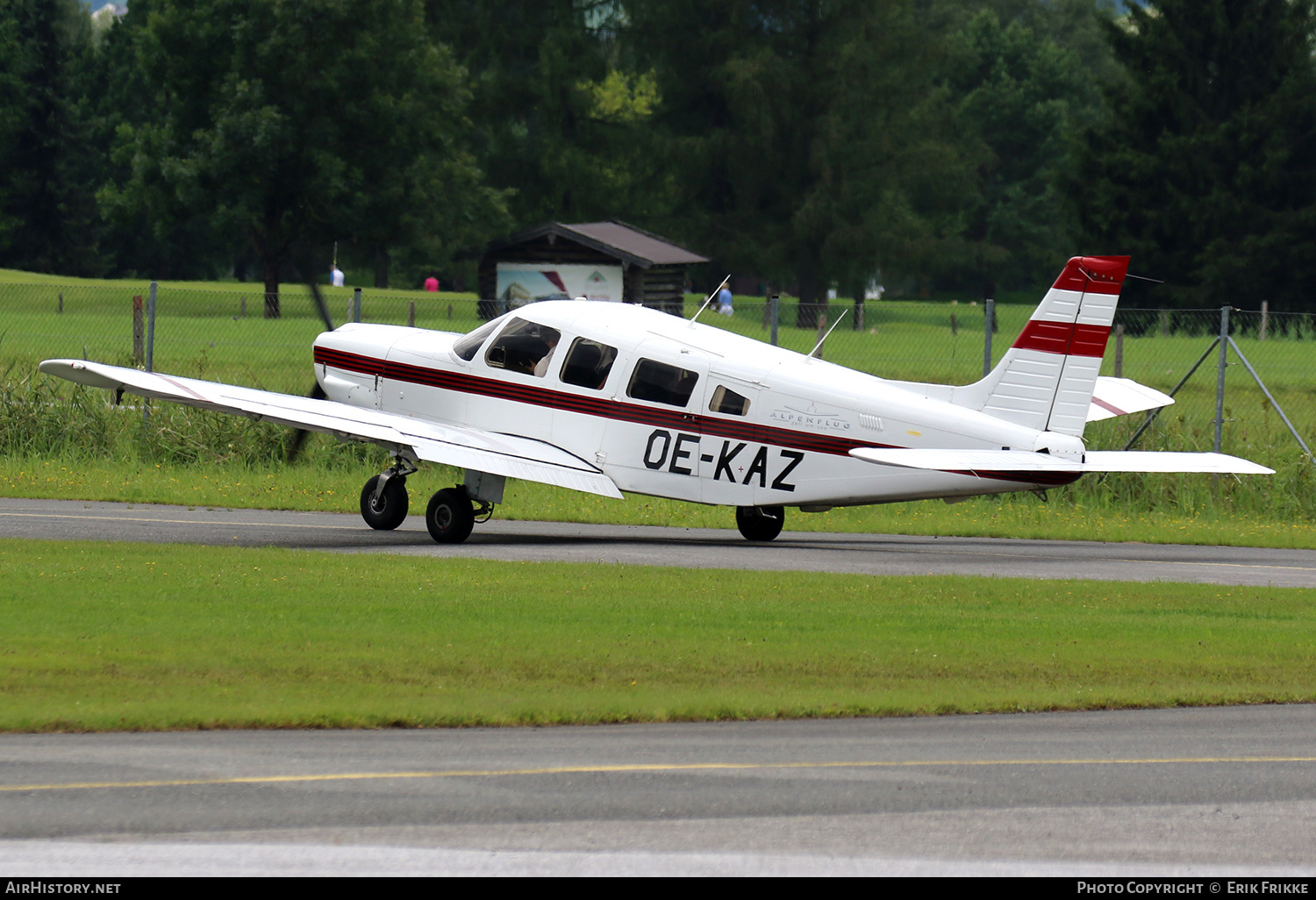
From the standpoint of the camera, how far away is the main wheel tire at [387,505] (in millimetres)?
17938

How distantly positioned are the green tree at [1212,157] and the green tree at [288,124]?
101ft

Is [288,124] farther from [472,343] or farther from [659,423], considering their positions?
[659,423]

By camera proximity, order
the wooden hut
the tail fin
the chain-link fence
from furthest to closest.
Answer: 1. the wooden hut
2. the chain-link fence
3. the tail fin

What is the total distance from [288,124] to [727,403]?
5579 cm

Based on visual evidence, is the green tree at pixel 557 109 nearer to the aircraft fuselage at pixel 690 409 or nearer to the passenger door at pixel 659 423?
the aircraft fuselage at pixel 690 409

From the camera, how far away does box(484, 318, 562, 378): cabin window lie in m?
17.7

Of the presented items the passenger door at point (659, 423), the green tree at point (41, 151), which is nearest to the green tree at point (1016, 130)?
the green tree at point (41, 151)

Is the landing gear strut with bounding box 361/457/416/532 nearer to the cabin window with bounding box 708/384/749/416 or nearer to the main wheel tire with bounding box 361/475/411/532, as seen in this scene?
the main wheel tire with bounding box 361/475/411/532

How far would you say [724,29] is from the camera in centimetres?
8288

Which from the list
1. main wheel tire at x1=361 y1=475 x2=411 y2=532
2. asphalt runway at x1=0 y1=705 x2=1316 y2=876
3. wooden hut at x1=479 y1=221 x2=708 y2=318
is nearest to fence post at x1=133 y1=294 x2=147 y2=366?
main wheel tire at x1=361 y1=475 x2=411 y2=532

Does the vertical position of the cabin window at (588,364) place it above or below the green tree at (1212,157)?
below

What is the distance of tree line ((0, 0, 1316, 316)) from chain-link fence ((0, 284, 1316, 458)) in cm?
472

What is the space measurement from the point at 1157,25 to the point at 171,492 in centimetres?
6004

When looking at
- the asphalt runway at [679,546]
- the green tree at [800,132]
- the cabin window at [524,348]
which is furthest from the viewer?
the green tree at [800,132]
